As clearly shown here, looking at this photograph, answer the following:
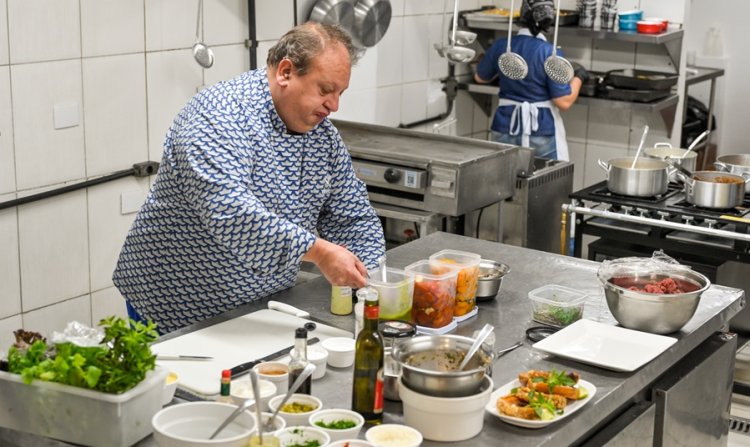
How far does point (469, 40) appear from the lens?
224 inches

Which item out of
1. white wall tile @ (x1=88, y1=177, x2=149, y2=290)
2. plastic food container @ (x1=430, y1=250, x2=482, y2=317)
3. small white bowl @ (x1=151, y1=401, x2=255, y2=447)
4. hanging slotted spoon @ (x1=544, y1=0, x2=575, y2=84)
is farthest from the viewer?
hanging slotted spoon @ (x1=544, y1=0, x2=575, y2=84)

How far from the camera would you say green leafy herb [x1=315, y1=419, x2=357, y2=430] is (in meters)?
2.09

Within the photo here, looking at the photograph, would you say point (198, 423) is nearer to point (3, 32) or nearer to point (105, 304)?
point (3, 32)

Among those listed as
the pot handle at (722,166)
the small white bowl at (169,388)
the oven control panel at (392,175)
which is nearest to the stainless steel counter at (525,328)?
the small white bowl at (169,388)

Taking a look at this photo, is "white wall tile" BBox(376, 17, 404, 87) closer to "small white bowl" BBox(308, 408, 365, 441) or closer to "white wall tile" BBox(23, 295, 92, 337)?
"white wall tile" BBox(23, 295, 92, 337)

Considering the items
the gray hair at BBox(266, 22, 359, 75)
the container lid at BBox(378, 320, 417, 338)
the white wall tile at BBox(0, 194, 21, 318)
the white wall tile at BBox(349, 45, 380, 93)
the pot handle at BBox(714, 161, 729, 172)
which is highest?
the gray hair at BBox(266, 22, 359, 75)

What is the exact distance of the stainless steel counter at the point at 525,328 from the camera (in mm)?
2225

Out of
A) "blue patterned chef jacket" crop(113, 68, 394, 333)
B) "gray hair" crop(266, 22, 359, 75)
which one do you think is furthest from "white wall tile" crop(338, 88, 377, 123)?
"gray hair" crop(266, 22, 359, 75)

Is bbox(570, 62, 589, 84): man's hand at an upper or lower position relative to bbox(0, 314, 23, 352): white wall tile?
upper

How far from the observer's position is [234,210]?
103 inches

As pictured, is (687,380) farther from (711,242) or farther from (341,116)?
(341,116)

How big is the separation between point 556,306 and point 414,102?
3.34m

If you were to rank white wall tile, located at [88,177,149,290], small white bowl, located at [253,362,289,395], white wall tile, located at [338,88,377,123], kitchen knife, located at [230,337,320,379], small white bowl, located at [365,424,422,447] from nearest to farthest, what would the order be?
1. small white bowl, located at [365,424,422,447]
2. small white bowl, located at [253,362,289,395]
3. kitchen knife, located at [230,337,320,379]
4. white wall tile, located at [88,177,149,290]
5. white wall tile, located at [338,88,377,123]

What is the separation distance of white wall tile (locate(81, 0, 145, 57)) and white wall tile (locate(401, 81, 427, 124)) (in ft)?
6.54
